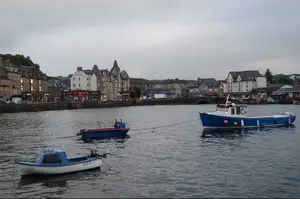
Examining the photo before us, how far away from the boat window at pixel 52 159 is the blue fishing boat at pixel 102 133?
66.7ft

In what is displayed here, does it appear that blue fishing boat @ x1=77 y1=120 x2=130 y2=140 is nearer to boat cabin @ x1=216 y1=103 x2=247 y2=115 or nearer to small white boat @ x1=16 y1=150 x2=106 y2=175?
boat cabin @ x1=216 y1=103 x2=247 y2=115

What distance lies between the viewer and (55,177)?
1110 inches

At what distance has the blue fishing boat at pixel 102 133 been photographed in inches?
1925

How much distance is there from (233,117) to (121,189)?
38177 mm

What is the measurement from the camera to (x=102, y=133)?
163ft

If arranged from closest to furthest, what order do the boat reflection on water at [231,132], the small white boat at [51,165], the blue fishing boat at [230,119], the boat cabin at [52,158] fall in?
the small white boat at [51,165] → the boat cabin at [52,158] → the boat reflection on water at [231,132] → the blue fishing boat at [230,119]

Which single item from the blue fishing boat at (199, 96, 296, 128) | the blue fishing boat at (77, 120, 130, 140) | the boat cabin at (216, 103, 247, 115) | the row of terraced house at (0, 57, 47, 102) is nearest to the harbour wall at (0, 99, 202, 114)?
the row of terraced house at (0, 57, 47, 102)

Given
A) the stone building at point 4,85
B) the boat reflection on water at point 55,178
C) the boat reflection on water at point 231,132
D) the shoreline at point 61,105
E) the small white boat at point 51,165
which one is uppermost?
the stone building at point 4,85

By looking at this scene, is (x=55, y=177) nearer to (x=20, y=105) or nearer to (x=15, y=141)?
(x=15, y=141)

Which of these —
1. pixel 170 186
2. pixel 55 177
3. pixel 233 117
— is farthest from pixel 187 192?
pixel 233 117

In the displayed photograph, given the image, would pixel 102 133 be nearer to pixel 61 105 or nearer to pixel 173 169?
pixel 173 169

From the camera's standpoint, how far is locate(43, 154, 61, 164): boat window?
28.2 meters

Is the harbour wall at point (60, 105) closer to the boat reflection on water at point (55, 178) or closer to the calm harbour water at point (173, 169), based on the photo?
the calm harbour water at point (173, 169)

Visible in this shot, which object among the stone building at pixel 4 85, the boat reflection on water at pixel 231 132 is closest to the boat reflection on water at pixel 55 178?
the boat reflection on water at pixel 231 132
